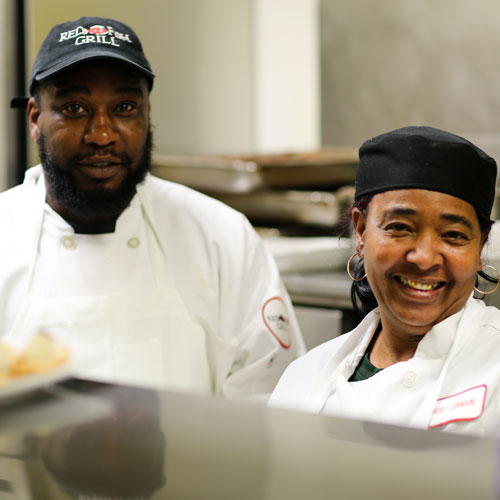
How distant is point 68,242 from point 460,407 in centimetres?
78

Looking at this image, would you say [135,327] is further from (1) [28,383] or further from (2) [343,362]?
(1) [28,383]

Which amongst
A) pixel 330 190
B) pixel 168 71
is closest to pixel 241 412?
pixel 168 71

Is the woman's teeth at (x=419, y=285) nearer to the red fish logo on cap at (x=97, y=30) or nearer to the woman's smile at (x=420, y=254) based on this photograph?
the woman's smile at (x=420, y=254)

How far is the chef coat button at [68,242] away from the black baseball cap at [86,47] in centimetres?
28

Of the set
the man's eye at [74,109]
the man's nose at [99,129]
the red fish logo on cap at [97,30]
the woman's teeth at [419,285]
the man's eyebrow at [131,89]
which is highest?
the red fish logo on cap at [97,30]

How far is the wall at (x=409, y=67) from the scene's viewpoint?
2578 mm

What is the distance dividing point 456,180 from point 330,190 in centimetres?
150

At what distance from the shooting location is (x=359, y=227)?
1014 millimetres

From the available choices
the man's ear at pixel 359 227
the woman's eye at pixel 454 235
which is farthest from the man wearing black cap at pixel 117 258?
the woman's eye at pixel 454 235

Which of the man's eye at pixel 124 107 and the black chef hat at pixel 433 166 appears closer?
the black chef hat at pixel 433 166

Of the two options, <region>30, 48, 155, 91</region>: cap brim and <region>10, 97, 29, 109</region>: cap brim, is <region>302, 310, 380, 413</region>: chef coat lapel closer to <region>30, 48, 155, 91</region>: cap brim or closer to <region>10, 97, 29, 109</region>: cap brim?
<region>30, 48, 155, 91</region>: cap brim

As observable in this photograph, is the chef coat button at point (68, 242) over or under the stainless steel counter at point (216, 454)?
over

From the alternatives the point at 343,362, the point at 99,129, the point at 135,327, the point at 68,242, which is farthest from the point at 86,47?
the point at 343,362

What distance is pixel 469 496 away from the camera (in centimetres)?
49
